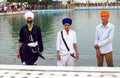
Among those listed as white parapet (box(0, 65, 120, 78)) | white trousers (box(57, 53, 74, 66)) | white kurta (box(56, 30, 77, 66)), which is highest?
white kurta (box(56, 30, 77, 66))

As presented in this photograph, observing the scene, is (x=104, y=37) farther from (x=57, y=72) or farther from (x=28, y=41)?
(x=28, y=41)

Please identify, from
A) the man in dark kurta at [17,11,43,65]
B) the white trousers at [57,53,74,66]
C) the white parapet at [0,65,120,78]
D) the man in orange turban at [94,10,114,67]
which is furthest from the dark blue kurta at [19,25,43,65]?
the man in orange turban at [94,10,114,67]

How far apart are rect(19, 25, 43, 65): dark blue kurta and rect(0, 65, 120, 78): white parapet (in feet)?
0.95

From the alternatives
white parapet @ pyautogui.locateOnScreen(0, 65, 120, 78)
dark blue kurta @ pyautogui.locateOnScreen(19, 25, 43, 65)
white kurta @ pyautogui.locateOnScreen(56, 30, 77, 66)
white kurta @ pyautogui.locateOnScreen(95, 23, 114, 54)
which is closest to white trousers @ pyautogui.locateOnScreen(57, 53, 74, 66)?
white kurta @ pyautogui.locateOnScreen(56, 30, 77, 66)

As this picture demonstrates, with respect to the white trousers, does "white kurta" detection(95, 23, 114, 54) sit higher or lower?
higher

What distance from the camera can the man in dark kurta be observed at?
16.6ft

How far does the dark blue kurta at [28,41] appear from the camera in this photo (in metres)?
5.09

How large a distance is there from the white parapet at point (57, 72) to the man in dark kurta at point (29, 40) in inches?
11.7

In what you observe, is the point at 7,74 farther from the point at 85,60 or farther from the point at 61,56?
the point at 85,60

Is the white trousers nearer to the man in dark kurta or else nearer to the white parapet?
the white parapet

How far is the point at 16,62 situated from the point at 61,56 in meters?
2.61

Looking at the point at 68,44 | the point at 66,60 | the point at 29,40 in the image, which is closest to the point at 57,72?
the point at 66,60

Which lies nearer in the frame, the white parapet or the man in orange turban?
the white parapet

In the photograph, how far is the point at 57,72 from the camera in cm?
478
